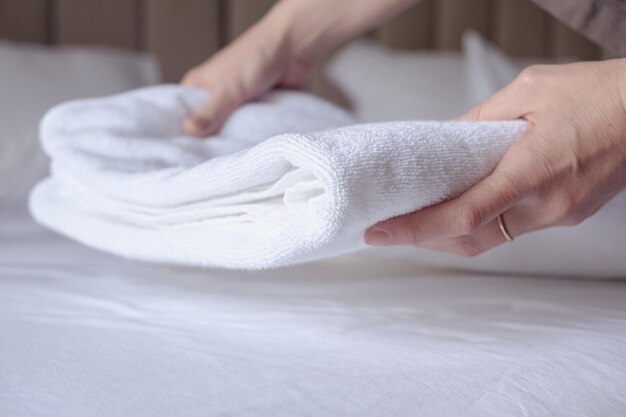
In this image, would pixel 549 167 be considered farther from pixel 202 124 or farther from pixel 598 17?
pixel 202 124

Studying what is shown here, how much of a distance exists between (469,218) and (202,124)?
1.39 feet

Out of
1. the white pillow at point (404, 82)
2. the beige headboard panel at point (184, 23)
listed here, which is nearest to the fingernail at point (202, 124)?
the white pillow at point (404, 82)

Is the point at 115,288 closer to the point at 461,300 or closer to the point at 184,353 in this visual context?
the point at 184,353

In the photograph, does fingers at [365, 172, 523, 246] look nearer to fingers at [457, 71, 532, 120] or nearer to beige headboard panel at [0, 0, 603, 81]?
fingers at [457, 71, 532, 120]

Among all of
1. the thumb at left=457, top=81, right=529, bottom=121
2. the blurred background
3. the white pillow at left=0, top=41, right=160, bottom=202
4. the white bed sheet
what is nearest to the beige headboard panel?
the blurred background

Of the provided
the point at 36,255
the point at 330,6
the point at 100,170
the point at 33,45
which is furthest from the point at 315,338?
the point at 33,45

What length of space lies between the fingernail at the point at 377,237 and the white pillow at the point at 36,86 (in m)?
0.87

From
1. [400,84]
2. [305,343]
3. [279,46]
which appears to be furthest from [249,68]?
[400,84]

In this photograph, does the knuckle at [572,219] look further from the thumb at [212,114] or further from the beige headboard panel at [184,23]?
the beige headboard panel at [184,23]

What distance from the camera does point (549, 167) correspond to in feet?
1.88

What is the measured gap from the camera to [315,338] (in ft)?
1.77

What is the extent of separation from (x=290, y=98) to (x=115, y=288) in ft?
1.27

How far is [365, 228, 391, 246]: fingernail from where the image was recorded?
21.5 inches

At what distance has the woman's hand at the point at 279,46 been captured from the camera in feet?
3.01
